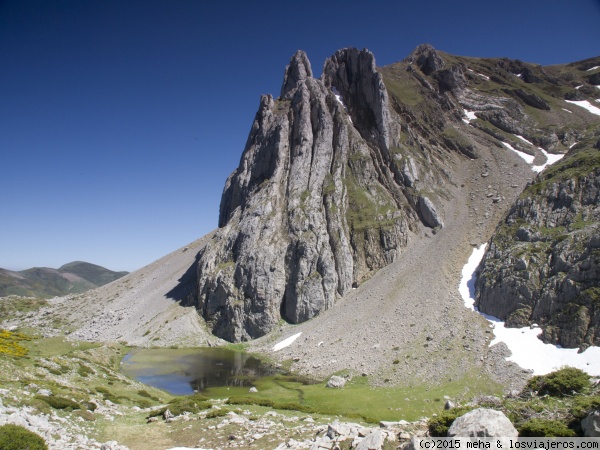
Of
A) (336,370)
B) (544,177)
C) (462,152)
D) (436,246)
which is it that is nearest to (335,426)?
(336,370)

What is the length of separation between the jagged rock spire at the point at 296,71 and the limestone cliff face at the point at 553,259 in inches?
3831

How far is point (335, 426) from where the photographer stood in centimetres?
2223

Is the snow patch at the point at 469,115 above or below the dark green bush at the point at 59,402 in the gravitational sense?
above

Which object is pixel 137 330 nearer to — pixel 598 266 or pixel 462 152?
A: pixel 598 266

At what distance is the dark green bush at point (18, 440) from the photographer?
17500mm

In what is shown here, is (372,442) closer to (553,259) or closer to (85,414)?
(85,414)

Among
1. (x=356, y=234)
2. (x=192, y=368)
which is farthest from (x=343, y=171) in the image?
(x=192, y=368)

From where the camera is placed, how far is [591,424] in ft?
48.3

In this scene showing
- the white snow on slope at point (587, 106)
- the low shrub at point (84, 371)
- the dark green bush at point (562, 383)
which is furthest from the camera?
the white snow on slope at point (587, 106)

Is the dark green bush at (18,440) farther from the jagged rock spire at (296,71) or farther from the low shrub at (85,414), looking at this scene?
the jagged rock spire at (296,71)

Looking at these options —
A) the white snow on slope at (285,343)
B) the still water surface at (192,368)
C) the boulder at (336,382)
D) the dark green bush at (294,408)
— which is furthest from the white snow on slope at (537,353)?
the white snow on slope at (285,343)

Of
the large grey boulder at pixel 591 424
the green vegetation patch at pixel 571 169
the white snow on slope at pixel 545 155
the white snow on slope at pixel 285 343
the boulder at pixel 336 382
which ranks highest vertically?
the white snow on slope at pixel 545 155

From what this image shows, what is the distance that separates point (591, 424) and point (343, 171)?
10979 cm

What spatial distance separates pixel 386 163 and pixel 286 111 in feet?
132
